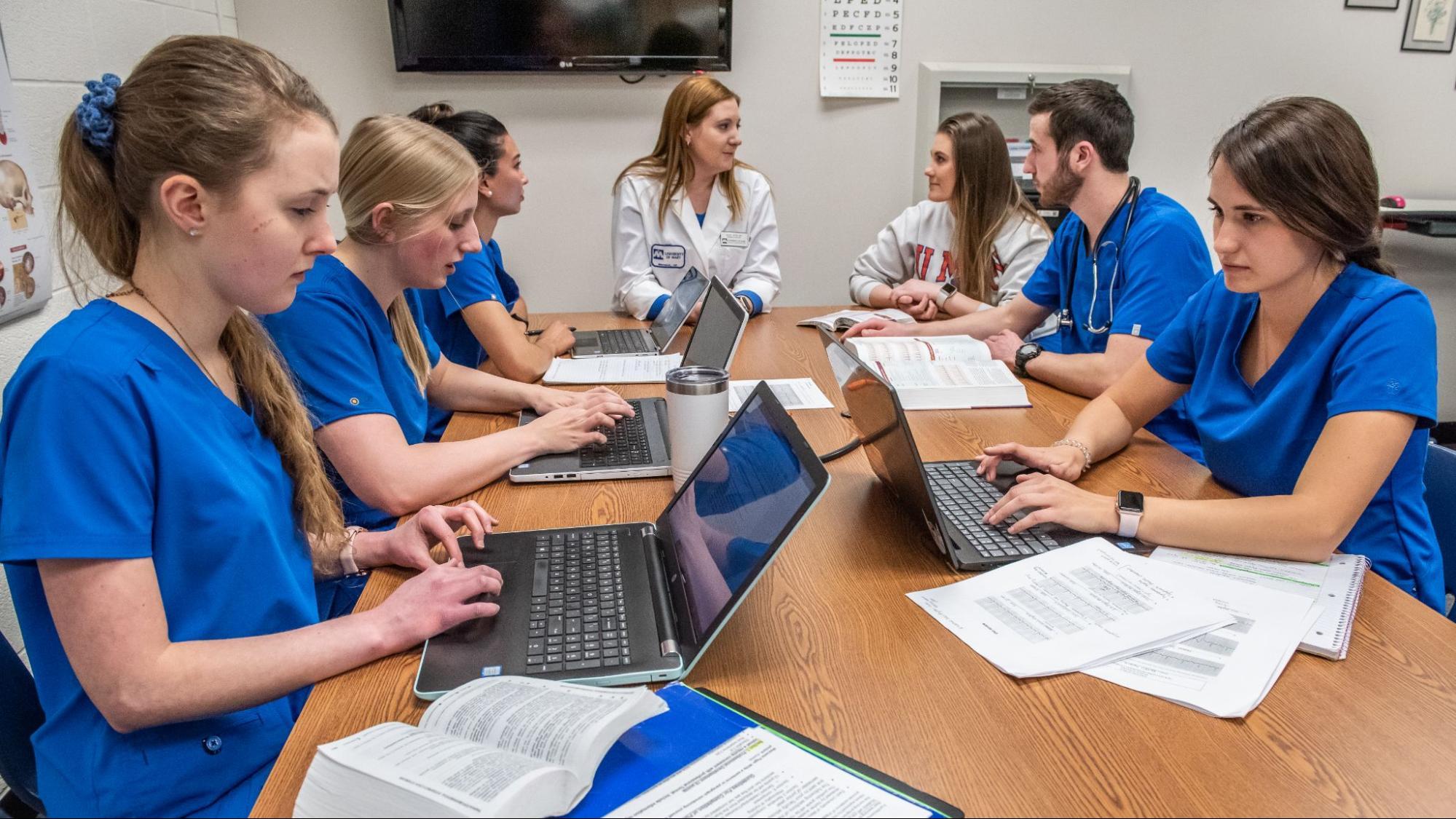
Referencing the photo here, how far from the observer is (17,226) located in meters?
1.72

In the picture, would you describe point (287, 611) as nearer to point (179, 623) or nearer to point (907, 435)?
point (179, 623)

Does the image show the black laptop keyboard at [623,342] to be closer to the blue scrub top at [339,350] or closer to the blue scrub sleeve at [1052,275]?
the blue scrub top at [339,350]

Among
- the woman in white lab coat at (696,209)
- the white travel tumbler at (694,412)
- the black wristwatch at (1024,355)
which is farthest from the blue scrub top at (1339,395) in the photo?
the woman in white lab coat at (696,209)

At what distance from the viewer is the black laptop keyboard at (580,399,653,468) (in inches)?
56.2

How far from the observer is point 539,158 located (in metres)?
3.35

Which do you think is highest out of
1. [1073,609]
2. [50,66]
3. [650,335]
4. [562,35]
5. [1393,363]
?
[562,35]

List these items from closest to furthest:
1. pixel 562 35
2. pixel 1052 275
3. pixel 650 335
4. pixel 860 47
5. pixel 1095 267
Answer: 1. pixel 1095 267
2. pixel 1052 275
3. pixel 650 335
4. pixel 562 35
5. pixel 860 47

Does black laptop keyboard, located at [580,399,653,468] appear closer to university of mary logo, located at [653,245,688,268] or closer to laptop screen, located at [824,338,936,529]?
laptop screen, located at [824,338,936,529]

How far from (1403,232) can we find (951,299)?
7.98 feet

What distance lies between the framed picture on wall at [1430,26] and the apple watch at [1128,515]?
3726mm

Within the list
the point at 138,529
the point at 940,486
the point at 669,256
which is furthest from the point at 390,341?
the point at 669,256

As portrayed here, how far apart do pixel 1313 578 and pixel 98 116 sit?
1.42 meters

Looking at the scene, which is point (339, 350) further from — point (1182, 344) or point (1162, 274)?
point (1162, 274)

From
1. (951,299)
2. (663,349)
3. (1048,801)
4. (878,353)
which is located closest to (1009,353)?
(878,353)
